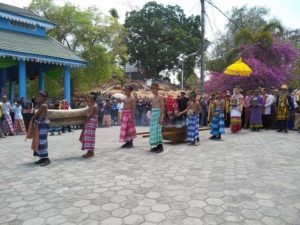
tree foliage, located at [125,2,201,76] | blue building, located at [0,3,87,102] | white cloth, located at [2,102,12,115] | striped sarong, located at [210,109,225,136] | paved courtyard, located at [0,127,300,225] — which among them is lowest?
paved courtyard, located at [0,127,300,225]

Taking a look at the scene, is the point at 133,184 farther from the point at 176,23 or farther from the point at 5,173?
the point at 176,23

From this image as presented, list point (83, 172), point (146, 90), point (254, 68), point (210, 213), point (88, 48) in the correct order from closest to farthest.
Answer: point (210, 213)
point (83, 172)
point (254, 68)
point (88, 48)
point (146, 90)

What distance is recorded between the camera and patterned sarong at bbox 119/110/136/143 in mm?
9062

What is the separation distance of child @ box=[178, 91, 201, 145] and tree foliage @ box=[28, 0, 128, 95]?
21458mm

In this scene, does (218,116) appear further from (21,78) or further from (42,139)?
(21,78)

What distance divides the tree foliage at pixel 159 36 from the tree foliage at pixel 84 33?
51.5 ft

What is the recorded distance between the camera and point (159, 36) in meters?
47.8

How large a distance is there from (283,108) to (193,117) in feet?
17.0

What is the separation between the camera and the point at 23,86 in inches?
677

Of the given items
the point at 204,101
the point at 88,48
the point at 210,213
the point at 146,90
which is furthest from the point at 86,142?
the point at 146,90

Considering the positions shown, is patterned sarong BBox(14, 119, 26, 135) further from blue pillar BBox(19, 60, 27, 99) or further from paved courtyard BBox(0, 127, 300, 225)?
paved courtyard BBox(0, 127, 300, 225)

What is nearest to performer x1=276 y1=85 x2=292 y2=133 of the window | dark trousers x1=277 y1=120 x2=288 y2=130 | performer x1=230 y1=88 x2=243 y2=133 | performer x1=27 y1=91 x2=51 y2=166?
dark trousers x1=277 y1=120 x2=288 y2=130

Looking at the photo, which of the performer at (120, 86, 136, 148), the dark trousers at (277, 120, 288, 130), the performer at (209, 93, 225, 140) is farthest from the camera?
the dark trousers at (277, 120, 288, 130)

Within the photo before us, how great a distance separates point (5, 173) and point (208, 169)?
3806 millimetres
